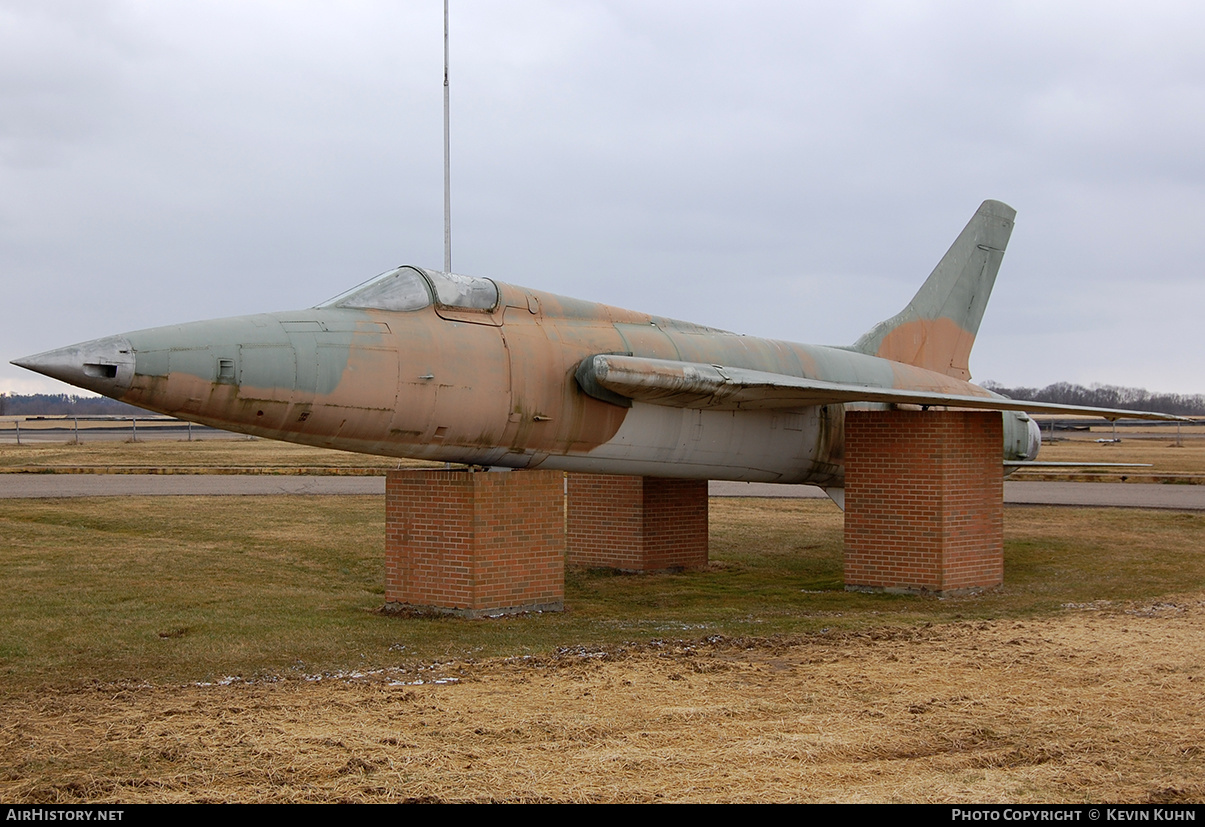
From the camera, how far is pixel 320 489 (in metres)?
26.8

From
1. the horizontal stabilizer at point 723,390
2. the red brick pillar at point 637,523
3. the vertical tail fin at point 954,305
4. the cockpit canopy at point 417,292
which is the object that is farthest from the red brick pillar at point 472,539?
the vertical tail fin at point 954,305

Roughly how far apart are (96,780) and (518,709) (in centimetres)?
264

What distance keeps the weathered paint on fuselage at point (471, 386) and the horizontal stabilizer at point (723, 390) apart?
0.21m

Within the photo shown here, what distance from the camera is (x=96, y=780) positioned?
5.52m

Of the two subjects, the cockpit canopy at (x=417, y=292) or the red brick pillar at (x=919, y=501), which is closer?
the cockpit canopy at (x=417, y=292)

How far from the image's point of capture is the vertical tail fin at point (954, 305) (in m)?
16.3

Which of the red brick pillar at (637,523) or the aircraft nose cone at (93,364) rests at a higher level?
the aircraft nose cone at (93,364)

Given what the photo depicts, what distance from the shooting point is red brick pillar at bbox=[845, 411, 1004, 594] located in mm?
13164

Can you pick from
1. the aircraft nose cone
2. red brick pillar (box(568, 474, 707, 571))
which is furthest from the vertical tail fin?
the aircraft nose cone

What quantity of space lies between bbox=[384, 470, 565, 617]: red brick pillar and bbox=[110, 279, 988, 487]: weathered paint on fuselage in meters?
0.34

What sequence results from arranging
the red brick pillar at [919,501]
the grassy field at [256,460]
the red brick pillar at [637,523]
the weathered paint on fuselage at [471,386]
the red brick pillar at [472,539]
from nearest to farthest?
the weathered paint on fuselage at [471,386], the red brick pillar at [472,539], the red brick pillar at [919,501], the red brick pillar at [637,523], the grassy field at [256,460]

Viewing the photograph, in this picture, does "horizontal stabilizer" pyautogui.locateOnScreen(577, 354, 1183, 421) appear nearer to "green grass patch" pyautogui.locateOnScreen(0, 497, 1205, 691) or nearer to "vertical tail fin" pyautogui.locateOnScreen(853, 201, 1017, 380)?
"green grass patch" pyautogui.locateOnScreen(0, 497, 1205, 691)

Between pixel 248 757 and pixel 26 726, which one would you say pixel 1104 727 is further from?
pixel 26 726

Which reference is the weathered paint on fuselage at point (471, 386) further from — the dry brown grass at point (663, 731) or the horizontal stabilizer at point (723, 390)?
the dry brown grass at point (663, 731)
